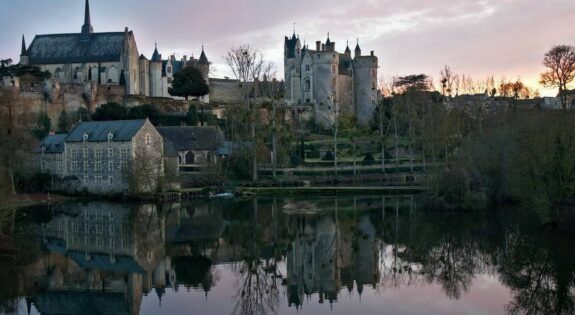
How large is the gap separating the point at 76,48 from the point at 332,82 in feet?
94.6

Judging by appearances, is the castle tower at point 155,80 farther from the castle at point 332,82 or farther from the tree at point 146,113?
the castle at point 332,82

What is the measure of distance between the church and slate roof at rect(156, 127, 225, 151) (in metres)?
14.6

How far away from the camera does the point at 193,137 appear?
2238 inches

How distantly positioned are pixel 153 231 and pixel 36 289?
10139 millimetres

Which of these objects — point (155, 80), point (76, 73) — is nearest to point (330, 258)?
point (155, 80)

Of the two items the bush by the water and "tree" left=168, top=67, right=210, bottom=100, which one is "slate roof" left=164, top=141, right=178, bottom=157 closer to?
"tree" left=168, top=67, right=210, bottom=100

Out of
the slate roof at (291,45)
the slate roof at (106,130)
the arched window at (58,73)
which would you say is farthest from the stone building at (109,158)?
the slate roof at (291,45)

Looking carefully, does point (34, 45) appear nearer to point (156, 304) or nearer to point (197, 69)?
point (197, 69)

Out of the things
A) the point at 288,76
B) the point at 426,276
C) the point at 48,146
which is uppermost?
the point at 288,76

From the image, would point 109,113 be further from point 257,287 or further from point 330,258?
point 257,287

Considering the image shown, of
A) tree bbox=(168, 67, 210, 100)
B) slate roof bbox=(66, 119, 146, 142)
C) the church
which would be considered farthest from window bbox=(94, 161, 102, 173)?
tree bbox=(168, 67, 210, 100)

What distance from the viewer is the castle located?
7269 centimetres

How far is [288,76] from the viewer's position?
79.1m

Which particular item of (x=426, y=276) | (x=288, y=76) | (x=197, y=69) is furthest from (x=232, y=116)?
(x=426, y=276)
